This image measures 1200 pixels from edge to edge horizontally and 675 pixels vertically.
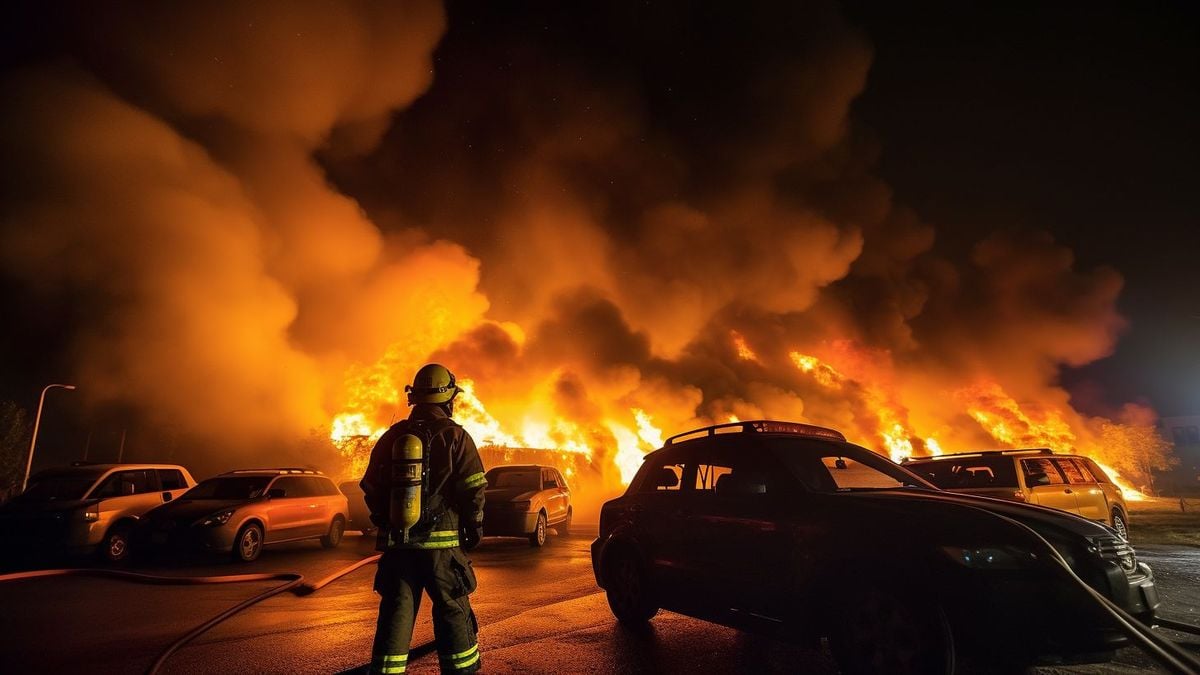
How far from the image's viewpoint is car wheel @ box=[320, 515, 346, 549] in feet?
39.4

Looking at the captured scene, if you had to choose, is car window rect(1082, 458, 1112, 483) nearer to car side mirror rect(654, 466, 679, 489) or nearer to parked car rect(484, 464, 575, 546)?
car side mirror rect(654, 466, 679, 489)

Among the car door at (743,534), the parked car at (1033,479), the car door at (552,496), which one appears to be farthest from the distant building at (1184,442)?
the car door at (743,534)

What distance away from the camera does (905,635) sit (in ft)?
11.4

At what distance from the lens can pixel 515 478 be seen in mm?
13070

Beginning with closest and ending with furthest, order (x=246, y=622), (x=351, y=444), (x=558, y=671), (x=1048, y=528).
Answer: (x=1048, y=528) → (x=558, y=671) → (x=246, y=622) → (x=351, y=444)

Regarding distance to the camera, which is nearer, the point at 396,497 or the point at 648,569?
the point at 396,497

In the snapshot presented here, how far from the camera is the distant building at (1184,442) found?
50.2 meters

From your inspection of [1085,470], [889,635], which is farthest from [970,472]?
[889,635]

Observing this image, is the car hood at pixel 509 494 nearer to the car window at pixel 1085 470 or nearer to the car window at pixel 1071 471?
the car window at pixel 1071 471

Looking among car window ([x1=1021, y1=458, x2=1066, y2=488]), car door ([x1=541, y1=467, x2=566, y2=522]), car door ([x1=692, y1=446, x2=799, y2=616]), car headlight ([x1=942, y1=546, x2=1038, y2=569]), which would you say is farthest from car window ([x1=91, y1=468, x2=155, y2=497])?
car window ([x1=1021, y1=458, x2=1066, y2=488])

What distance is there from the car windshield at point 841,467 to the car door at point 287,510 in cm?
959

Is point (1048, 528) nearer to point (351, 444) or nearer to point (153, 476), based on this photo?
point (153, 476)

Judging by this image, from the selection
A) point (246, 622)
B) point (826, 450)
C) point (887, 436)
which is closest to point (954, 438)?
point (887, 436)

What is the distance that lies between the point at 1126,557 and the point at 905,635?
1.52 metres
